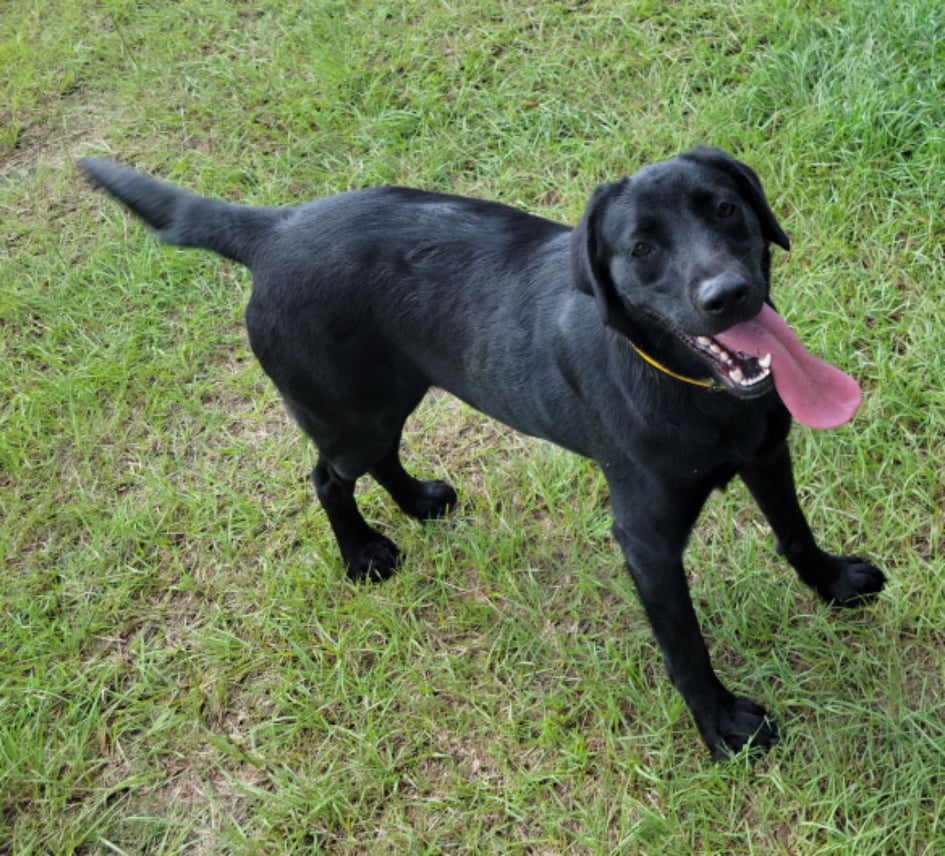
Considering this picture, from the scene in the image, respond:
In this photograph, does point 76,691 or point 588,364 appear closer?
point 588,364

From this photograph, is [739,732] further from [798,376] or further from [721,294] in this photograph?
[721,294]

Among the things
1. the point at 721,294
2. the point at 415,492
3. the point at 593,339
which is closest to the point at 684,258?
the point at 721,294

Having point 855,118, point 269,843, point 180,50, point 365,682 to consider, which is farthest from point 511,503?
point 180,50

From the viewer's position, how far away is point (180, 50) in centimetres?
576

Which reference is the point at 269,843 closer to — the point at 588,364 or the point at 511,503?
the point at 511,503

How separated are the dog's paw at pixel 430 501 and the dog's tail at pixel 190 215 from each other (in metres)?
1.04

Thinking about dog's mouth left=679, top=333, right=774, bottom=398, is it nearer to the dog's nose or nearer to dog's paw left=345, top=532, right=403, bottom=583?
the dog's nose

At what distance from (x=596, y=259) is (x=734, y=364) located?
0.40m

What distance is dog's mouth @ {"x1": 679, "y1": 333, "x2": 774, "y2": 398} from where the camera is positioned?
230 cm

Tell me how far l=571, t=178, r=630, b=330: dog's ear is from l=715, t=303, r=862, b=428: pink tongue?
0.26m

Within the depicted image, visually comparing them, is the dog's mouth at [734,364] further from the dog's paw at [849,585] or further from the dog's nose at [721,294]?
the dog's paw at [849,585]

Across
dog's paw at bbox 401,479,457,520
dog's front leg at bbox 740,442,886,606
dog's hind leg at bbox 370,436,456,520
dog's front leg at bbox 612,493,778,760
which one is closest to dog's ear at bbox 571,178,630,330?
dog's front leg at bbox 612,493,778,760

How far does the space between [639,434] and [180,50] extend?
4366 mm

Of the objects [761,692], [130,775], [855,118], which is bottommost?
[130,775]
